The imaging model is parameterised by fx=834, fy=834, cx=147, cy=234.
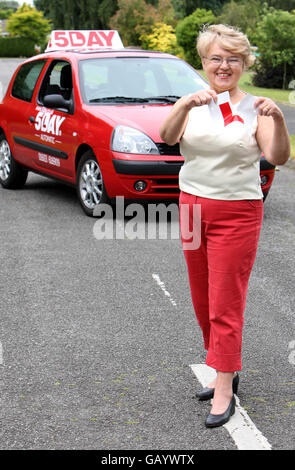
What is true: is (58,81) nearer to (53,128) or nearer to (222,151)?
(53,128)

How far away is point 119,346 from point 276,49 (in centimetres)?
2594

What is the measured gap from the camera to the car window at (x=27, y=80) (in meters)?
10.3

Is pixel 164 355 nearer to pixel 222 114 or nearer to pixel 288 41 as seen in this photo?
pixel 222 114

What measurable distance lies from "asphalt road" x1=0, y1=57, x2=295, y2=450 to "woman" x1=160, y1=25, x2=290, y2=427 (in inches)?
13.3

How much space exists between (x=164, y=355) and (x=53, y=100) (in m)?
4.94

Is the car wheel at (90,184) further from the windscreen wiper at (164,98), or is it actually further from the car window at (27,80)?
the car window at (27,80)

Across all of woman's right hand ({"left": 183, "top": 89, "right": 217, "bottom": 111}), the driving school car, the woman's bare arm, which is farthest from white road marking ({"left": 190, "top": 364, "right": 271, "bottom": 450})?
the driving school car

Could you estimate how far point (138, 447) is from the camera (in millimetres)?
3656

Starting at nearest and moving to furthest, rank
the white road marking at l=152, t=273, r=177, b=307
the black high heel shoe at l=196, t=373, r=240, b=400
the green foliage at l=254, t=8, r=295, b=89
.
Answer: the black high heel shoe at l=196, t=373, r=240, b=400 < the white road marking at l=152, t=273, r=177, b=307 < the green foliage at l=254, t=8, r=295, b=89

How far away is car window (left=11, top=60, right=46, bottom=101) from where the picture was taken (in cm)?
1033

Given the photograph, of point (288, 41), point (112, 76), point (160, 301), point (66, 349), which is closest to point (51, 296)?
point (160, 301)

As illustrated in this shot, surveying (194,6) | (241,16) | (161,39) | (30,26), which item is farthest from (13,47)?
(161,39)

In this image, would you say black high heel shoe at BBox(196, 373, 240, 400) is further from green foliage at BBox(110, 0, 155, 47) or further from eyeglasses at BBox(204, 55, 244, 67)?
green foliage at BBox(110, 0, 155, 47)

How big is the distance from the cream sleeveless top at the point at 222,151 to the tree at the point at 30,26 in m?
92.9
